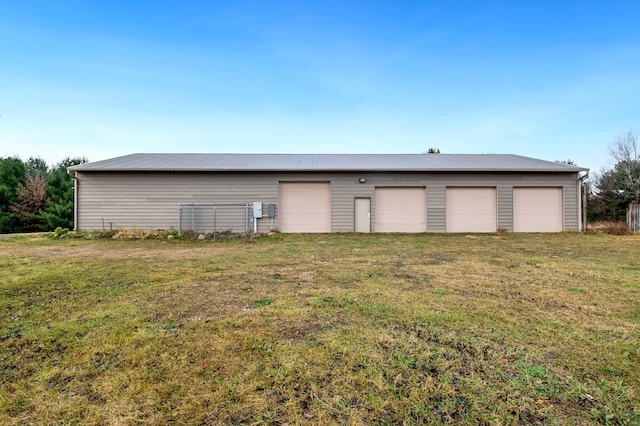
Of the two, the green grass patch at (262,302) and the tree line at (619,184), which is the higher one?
the tree line at (619,184)

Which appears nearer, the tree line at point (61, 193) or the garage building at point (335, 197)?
the garage building at point (335, 197)

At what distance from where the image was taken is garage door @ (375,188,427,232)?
12.9 meters

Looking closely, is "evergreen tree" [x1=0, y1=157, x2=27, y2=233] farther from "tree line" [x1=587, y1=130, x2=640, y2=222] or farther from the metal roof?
"tree line" [x1=587, y1=130, x2=640, y2=222]

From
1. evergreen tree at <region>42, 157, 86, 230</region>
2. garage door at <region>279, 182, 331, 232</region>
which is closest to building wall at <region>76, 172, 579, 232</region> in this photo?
garage door at <region>279, 182, 331, 232</region>

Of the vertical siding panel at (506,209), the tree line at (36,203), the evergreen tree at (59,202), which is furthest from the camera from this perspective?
the tree line at (36,203)

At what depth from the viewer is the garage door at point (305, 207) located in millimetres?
12836

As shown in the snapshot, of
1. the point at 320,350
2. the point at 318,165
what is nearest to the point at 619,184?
the point at 318,165

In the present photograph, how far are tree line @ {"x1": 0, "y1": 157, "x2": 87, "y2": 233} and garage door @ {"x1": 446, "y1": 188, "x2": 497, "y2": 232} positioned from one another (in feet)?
71.6

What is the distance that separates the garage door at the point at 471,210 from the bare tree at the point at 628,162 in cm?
1500

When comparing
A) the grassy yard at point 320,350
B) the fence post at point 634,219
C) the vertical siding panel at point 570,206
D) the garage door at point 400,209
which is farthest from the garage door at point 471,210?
the grassy yard at point 320,350

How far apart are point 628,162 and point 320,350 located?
28661mm

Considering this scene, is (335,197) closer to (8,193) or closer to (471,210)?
(471,210)

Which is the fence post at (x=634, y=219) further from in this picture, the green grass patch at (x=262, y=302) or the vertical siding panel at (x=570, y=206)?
the green grass patch at (x=262, y=302)

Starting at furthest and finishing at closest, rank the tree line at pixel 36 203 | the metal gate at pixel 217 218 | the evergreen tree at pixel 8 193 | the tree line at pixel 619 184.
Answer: the tree line at pixel 619 184 → the evergreen tree at pixel 8 193 → the tree line at pixel 36 203 → the metal gate at pixel 217 218
